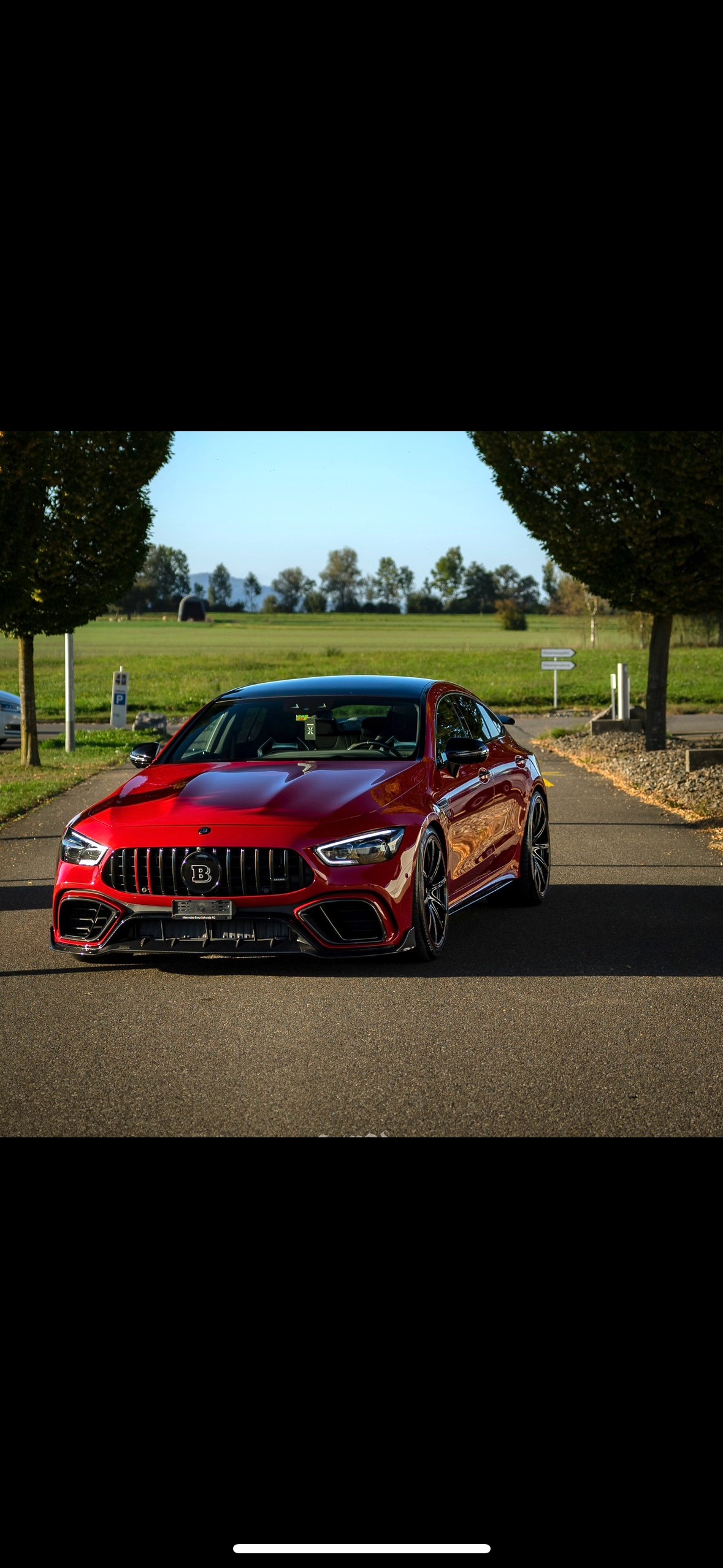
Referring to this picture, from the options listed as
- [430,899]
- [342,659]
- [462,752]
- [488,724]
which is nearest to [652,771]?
[488,724]

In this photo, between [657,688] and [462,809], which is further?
[657,688]

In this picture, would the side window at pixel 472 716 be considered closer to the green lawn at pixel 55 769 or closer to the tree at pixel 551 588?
the green lawn at pixel 55 769

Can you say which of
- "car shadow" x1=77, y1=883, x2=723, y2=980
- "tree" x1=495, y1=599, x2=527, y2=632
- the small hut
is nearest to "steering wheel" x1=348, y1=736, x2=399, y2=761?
"car shadow" x1=77, y1=883, x2=723, y2=980

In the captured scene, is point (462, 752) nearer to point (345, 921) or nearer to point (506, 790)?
point (506, 790)

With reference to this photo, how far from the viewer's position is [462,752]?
919cm

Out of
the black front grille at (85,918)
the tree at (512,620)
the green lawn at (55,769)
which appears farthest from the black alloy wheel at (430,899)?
the tree at (512,620)

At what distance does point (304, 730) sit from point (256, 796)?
127 centimetres

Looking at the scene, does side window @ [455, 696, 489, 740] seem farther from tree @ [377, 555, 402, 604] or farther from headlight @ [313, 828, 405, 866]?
tree @ [377, 555, 402, 604]

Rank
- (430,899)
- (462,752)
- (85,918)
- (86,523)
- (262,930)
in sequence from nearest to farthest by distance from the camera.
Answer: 1. (262,930)
2. (85,918)
3. (430,899)
4. (462,752)
5. (86,523)

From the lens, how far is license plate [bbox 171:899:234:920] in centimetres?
794

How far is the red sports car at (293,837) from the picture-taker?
795 centimetres

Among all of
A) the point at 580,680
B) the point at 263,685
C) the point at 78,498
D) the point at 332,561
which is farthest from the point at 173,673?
the point at 332,561
